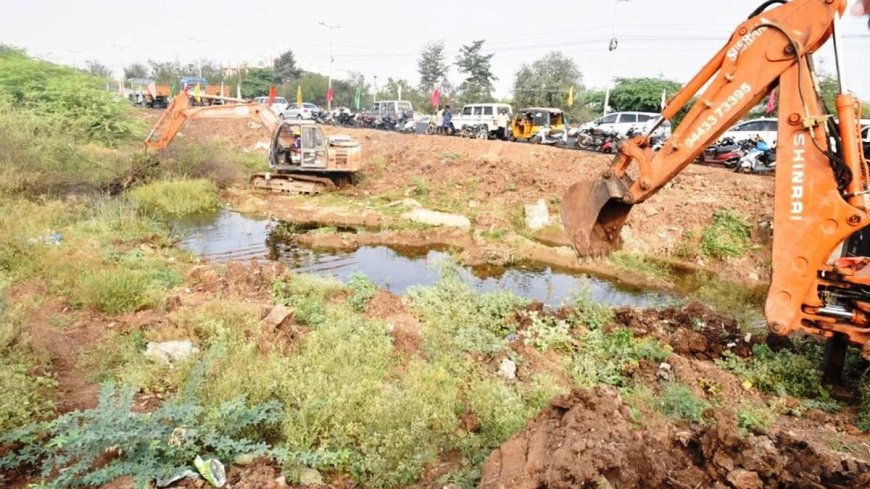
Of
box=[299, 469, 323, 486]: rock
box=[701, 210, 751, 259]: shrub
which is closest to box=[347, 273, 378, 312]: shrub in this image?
box=[299, 469, 323, 486]: rock

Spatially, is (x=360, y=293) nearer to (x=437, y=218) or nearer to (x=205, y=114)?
(x=437, y=218)

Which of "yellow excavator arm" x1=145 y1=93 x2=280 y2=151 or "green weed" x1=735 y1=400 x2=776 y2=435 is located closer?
"green weed" x1=735 y1=400 x2=776 y2=435

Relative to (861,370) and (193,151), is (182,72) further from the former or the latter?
(861,370)

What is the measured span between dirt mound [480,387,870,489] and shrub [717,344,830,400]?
2.27 metres

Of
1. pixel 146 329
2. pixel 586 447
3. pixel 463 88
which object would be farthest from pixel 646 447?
pixel 463 88

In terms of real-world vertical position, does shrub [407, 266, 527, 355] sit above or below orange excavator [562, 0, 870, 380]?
below

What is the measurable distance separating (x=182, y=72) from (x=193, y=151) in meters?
65.3

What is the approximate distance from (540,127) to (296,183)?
10.8 metres

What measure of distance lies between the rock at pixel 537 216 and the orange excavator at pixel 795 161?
8403mm

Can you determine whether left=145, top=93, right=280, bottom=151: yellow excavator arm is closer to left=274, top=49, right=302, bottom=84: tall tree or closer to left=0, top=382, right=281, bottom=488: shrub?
left=0, top=382, right=281, bottom=488: shrub

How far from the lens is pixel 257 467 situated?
415cm

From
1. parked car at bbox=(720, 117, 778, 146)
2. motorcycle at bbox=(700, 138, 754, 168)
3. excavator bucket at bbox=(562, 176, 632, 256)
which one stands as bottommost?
excavator bucket at bbox=(562, 176, 632, 256)

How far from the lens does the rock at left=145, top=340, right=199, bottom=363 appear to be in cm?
579

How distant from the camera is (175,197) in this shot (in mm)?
14828
